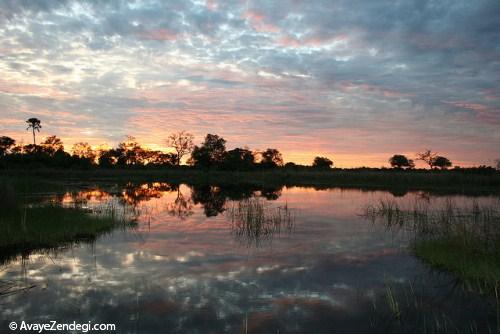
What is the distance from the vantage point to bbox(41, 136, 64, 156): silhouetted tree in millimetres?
111750

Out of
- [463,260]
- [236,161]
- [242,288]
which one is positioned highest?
[236,161]

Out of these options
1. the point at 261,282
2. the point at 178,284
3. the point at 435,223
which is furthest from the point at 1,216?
the point at 435,223

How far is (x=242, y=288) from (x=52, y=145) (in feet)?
393

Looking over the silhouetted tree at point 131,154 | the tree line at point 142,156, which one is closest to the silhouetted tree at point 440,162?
the tree line at point 142,156

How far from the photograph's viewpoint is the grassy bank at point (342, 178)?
1937 inches

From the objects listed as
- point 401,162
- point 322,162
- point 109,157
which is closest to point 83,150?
point 109,157

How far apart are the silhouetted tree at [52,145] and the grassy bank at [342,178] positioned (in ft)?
98.3

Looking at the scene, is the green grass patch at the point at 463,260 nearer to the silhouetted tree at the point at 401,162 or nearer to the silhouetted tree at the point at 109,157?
the silhouetted tree at the point at 109,157

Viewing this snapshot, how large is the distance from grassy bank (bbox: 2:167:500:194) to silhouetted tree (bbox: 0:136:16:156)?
103ft

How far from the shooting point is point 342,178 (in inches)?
2613

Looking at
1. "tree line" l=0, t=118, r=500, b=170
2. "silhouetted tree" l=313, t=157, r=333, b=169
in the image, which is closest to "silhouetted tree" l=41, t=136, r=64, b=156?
"tree line" l=0, t=118, r=500, b=170

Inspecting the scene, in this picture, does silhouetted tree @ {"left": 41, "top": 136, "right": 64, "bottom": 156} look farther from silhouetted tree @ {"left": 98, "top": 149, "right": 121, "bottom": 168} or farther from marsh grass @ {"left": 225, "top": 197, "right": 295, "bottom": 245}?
marsh grass @ {"left": 225, "top": 197, "right": 295, "bottom": 245}

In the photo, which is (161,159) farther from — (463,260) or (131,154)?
(463,260)

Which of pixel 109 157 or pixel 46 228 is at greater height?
pixel 109 157
